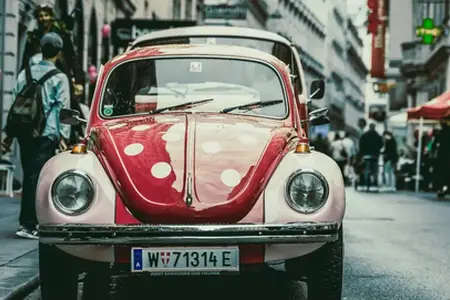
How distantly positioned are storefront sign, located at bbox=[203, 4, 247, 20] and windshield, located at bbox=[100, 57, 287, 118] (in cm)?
1634

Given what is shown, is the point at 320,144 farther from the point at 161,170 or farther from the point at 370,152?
the point at 161,170

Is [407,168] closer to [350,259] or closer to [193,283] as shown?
[350,259]

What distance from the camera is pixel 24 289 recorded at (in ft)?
22.6

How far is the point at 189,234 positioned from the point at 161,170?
0.53 m

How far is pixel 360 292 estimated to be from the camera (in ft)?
23.9

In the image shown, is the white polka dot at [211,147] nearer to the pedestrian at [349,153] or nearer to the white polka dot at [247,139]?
the white polka dot at [247,139]

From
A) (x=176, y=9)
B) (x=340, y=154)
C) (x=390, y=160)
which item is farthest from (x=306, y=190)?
(x=176, y=9)

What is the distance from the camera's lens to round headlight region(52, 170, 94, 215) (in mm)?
5859

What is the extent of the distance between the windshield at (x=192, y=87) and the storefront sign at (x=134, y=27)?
741 inches

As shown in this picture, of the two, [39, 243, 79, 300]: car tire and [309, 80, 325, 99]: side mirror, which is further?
[309, 80, 325, 99]: side mirror

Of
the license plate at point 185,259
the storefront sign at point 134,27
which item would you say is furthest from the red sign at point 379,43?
the license plate at point 185,259

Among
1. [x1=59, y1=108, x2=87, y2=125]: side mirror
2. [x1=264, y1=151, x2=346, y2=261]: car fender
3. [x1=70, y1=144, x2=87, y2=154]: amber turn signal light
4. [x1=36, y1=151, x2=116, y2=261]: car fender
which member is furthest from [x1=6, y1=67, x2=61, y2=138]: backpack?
[x1=264, y1=151, x2=346, y2=261]: car fender

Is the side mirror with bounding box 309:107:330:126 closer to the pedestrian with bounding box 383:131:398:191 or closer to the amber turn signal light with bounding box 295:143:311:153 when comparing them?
the amber turn signal light with bounding box 295:143:311:153

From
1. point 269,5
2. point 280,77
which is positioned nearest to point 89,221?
point 280,77
